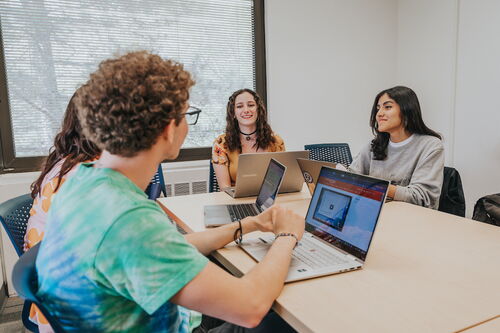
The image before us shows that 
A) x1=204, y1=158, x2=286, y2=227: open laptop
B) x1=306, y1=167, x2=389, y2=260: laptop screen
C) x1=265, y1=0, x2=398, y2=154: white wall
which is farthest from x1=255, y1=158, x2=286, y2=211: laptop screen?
x1=265, y1=0, x2=398, y2=154: white wall

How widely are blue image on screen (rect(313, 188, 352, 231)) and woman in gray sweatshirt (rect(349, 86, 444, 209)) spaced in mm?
735

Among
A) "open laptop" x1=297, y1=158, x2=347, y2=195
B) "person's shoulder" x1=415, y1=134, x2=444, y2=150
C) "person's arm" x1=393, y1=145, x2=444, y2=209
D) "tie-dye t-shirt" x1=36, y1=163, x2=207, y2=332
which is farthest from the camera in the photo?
"person's shoulder" x1=415, y1=134, x2=444, y2=150

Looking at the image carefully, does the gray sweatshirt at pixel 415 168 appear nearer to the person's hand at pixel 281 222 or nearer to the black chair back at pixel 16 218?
the person's hand at pixel 281 222

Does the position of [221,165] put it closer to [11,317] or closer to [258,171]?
[258,171]

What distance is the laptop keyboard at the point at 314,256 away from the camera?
1.07 meters

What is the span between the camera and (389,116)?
2.21 metres

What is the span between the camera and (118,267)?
654mm

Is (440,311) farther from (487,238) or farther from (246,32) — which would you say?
(246,32)

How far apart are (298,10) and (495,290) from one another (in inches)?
121

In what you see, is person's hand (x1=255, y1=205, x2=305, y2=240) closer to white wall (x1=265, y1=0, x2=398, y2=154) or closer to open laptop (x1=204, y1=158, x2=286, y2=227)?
open laptop (x1=204, y1=158, x2=286, y2=227)

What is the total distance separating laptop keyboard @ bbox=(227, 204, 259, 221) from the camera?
1634mm

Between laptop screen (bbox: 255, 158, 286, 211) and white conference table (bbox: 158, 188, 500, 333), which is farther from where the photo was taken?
laptop screen (bbox: 255, 158, 286, 211)

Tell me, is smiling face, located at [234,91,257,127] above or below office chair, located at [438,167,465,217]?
above

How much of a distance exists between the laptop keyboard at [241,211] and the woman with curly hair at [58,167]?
0.62 metres
